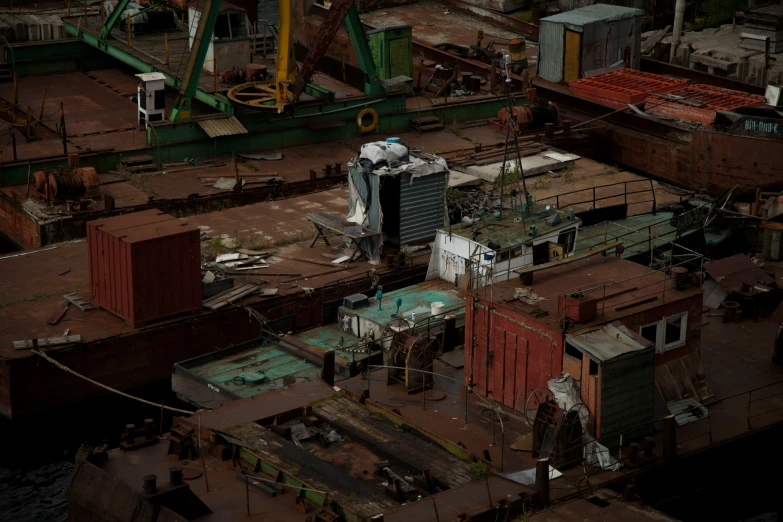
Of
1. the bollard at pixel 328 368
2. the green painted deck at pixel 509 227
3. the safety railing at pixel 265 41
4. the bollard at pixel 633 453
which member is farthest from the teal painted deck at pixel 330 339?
the safety railing at pixel 265 41

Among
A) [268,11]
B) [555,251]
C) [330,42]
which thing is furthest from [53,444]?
[268,11]

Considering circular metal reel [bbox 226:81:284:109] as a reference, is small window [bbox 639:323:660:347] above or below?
below

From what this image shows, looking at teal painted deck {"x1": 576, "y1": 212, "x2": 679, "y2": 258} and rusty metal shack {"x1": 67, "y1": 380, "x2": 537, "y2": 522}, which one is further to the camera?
teal painted deck {"x1": 576, "y1": 212, "x2": 679, "y2": 258}

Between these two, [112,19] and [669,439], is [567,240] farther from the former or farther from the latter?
[112,19]

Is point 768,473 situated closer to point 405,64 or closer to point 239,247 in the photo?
point 239,247

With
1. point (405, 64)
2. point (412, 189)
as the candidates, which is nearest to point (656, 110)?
point (405, 64)

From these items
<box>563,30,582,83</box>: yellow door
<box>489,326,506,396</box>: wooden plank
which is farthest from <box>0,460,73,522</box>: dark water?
<box>563,30,582,83</box>: yellow door

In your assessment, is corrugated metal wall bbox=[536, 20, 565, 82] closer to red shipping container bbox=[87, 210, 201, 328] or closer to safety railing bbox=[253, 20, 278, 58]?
safety railing bbox=[253, 20, 278, 58]
